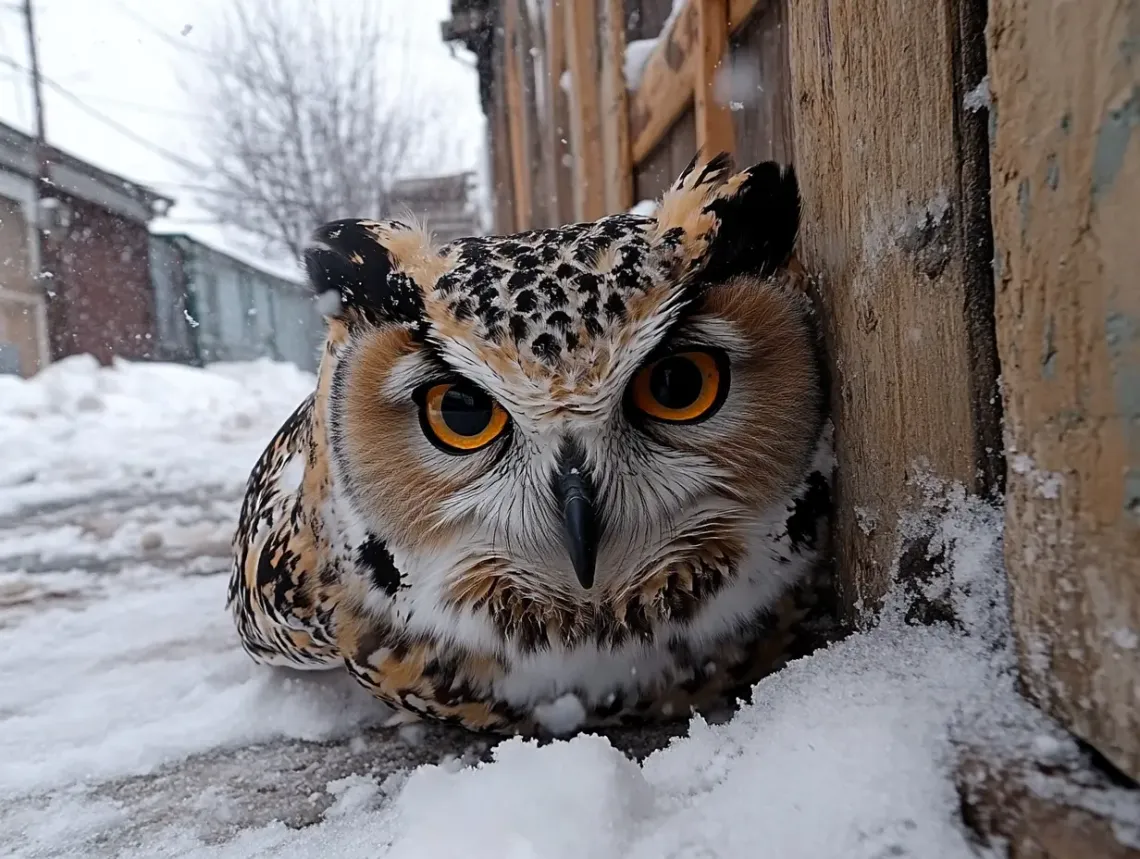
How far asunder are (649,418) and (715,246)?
22 cm

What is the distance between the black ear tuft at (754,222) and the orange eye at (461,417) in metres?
0.30

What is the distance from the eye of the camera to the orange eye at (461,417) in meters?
0.92

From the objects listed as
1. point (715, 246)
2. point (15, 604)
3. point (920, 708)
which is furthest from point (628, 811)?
point (15, 604)

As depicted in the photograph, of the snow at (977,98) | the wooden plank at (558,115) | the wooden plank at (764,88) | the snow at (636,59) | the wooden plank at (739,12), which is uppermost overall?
the wooden plank at (558,115)

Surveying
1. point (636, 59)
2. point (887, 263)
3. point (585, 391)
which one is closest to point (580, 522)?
point (585, 391)

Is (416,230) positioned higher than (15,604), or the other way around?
(416,230)

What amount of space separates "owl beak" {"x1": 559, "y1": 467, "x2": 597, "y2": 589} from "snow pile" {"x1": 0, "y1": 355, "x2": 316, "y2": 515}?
3344 mm

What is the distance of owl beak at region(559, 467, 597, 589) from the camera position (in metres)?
0.85

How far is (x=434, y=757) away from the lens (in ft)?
3.51

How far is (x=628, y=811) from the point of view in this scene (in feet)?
2.05

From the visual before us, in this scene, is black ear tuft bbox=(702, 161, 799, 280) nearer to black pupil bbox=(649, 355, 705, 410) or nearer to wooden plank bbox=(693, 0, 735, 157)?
black pupil bbox=(649, 355, 705, 410)

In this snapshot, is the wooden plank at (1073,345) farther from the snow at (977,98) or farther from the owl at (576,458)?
the owl at (576,458)

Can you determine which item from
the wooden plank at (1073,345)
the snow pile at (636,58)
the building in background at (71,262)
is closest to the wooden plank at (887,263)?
the wooden plank at (1073,345)

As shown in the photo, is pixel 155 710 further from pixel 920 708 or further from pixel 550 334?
pixel 920 708
